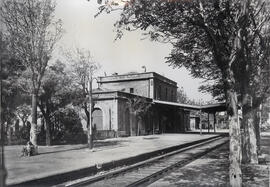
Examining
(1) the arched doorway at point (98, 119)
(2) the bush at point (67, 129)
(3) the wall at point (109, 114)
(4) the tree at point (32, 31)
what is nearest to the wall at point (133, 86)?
(1) the arched doorway at point (98, 119)

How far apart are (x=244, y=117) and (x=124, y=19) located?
7303 millimetres

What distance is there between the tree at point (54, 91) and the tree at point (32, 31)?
144 inches

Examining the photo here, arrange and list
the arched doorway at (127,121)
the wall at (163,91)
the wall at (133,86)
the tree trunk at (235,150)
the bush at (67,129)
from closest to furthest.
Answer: the tree trunk at (235,150) → the bush at (67,129) → the arched doorway at (127,121) → the wall at (133,86) → the wall at (163,91)

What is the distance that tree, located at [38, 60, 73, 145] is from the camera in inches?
843

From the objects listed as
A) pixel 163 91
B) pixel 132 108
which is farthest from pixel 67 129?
pixel 163 91

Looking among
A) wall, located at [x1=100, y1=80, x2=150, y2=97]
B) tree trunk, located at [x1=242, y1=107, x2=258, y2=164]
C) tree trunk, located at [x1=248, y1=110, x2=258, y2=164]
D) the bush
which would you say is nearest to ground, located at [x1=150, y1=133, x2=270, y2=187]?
tree trunk, located at [x1=248, y1=110, x2=258, y2=164]

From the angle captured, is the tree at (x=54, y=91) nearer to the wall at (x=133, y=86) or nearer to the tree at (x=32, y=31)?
the tree at (x=32, y=31)

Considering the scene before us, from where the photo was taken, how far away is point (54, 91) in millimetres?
21906

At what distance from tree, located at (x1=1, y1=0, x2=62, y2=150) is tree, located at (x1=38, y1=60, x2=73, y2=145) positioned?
12.0ft

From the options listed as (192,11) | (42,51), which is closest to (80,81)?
(42,51)

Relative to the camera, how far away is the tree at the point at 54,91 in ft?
70.3

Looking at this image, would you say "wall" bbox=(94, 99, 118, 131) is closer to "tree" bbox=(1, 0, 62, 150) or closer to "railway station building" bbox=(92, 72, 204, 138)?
"railway station building" bbox=(92, 72, 204, 138)

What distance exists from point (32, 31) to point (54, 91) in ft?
19.9

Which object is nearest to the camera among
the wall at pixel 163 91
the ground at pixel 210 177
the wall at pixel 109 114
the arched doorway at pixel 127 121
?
the ground at pixel 210 177
